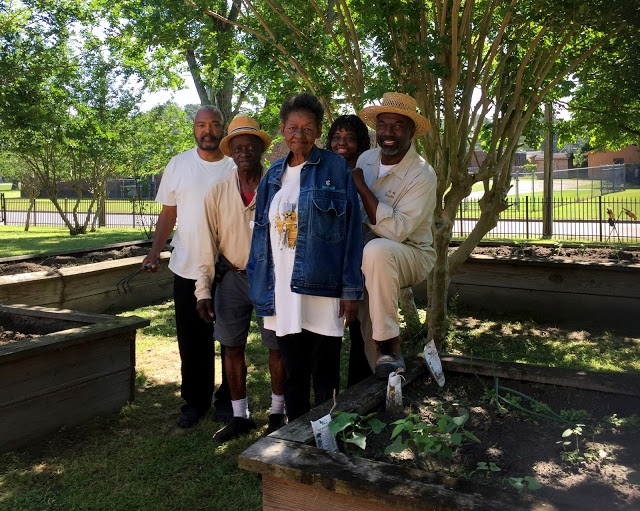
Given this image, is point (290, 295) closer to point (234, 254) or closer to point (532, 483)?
point (234, 254)

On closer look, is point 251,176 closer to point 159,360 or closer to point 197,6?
point 159,360

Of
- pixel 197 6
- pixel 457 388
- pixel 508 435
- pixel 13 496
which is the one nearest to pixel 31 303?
pixel 197 6

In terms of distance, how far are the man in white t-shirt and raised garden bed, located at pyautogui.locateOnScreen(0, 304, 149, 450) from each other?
19.6 inches

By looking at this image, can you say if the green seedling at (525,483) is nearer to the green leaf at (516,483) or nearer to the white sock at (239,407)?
the green leaf at (516,483)

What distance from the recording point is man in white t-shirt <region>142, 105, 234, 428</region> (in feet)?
15.1

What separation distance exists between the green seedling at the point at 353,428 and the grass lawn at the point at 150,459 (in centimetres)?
86

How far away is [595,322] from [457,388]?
447cm

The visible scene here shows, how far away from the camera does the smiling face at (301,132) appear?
363 centimetres

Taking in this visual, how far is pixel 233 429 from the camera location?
14.9 ft

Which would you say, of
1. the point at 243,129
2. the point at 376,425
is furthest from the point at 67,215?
the point at 376,425

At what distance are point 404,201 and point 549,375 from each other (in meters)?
1.28

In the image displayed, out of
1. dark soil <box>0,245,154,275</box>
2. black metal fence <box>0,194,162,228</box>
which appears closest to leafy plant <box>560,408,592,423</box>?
dark soil <box>0,245,154,275</box>

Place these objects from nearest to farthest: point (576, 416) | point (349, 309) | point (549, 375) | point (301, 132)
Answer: point (576, 416) → point (349, 309) → point (301, 132) → point (549, 375)

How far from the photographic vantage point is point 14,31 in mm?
13727
